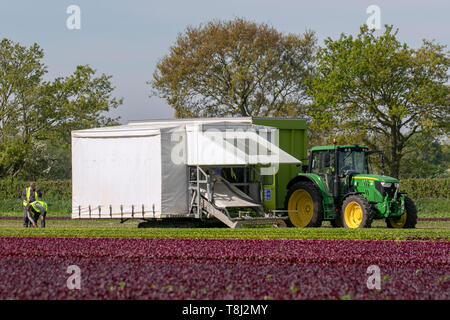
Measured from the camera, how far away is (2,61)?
44.8 meters

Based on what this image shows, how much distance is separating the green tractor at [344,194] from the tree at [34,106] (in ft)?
81.0

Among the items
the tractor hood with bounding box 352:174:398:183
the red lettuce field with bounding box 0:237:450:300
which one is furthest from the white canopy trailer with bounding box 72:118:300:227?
the red lettuce field with bounding box 0:237:450:300

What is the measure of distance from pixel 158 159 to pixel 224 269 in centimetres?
1111

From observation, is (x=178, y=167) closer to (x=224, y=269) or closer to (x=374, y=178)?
(x=374, y=178)

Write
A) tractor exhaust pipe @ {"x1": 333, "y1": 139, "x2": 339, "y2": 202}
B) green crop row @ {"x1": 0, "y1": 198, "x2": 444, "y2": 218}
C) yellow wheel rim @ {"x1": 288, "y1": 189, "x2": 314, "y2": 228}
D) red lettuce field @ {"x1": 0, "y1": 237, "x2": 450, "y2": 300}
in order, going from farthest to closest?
green crop row @ {"x1": 0, "y1": 198, "x2": 444, "y2": 218} < yellow wheel rim @ {"x1": 288, "y1": 189, "x2": 314, "y2": 228} < tractor exhaust pipe @ {"x1": 333, "y1": 139, "x2": 339, "y2": 202} < red lettuce field @ {"x1": 0, "y1": 237, "x2": 450, "y2": 300}

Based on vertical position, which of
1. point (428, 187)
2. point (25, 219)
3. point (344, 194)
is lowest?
point (25, 219)

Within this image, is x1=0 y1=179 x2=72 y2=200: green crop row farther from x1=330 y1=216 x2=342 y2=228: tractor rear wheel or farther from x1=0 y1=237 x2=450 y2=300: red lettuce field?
x1=0 y1=237 x2=450 y2=300: red lettuce field

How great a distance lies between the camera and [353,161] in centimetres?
2189

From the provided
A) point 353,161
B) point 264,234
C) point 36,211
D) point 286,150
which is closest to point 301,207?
point 286,150

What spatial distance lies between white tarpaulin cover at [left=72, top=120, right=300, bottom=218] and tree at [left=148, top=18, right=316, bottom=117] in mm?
27423

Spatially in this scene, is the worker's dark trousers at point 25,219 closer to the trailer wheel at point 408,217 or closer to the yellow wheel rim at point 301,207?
the yellow wheel rim at point 301,207

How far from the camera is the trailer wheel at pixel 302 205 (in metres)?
21.9

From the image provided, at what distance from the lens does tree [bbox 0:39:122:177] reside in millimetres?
44469
